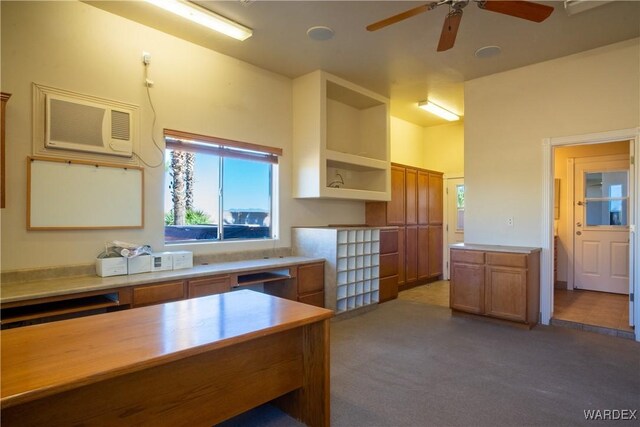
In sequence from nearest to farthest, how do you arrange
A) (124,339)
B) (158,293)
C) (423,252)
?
(124,339) → (158,293) → (423,252)

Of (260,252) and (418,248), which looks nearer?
(260,252)

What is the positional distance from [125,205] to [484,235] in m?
4.22

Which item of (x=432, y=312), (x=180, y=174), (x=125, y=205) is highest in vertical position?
(x=180, y=174)

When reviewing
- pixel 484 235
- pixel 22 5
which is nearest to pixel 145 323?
pixel 22 5

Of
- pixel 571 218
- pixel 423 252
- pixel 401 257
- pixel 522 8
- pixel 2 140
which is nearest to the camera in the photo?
pixel 522 8

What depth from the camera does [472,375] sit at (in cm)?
278

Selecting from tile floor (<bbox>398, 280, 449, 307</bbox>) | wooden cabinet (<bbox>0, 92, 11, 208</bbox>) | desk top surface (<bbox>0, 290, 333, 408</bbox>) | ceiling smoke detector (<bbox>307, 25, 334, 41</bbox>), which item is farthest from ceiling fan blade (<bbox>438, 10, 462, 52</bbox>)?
tile floor (<bbox>398, 280, 449, 307</bbox>)

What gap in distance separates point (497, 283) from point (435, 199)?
2875mm

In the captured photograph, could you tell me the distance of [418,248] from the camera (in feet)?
20.3

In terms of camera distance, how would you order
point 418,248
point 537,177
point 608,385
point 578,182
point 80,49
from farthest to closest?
point 418,248, point 578,182, point 537,177, point 80,49, point 608,385

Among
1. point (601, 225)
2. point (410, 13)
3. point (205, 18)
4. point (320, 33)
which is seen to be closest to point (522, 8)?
point (410, 13)

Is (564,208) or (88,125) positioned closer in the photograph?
(88,125)

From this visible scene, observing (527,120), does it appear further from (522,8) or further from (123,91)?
A: (123,91)

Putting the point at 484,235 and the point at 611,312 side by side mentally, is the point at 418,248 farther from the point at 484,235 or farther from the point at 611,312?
the point at 611,312
